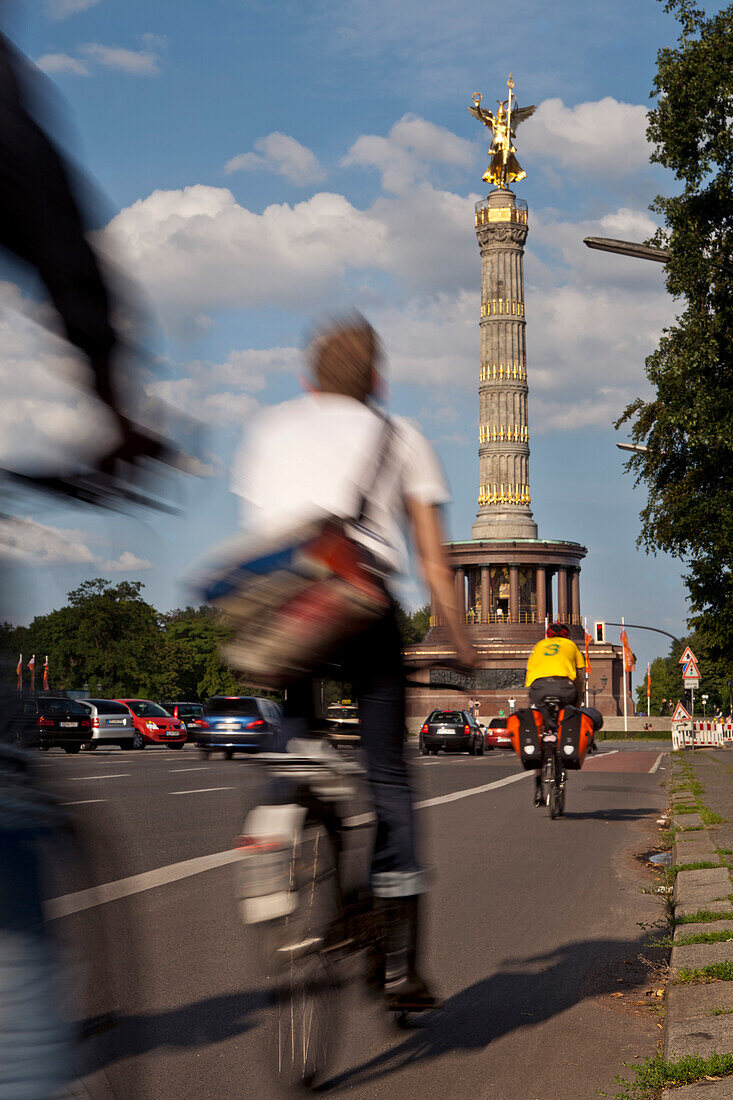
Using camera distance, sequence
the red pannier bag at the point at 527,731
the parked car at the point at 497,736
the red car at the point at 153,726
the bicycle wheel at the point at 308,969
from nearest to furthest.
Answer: the bicycle wheel at the point at 308,969 < the red pannier bag at the point at 527,731 < the red car at the point at 153,726 < the parked car at the point at 497,736

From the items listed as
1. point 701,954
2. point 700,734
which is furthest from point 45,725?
point 700,734

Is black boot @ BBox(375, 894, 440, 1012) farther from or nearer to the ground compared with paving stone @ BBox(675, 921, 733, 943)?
farther from the ground

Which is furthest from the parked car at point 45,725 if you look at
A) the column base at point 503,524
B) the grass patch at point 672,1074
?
the column base at point 503,524

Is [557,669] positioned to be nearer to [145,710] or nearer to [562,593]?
[145,710]

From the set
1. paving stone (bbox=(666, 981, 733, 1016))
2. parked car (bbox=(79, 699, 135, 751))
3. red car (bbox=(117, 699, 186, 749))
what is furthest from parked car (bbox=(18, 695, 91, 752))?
red car (bbox=(117, 699, 186, 749))

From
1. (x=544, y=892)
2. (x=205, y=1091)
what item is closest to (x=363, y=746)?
(x=205, y=1091)

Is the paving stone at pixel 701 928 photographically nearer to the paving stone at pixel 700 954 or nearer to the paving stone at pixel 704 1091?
the paving stone at pixel 700 954

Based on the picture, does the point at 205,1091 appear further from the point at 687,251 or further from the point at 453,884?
the point at 687,251

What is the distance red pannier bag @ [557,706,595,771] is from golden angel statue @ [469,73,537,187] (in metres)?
88.8

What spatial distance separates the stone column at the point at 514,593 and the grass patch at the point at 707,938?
294 ft

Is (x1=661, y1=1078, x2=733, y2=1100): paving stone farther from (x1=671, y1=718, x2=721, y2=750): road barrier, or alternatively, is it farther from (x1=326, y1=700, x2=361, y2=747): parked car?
(x1=671, y1=718, x2=721, y2=750): road barrier

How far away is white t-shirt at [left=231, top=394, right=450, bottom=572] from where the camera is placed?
142 inches

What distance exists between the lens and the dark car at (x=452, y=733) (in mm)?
42844

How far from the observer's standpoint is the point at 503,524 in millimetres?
93312
